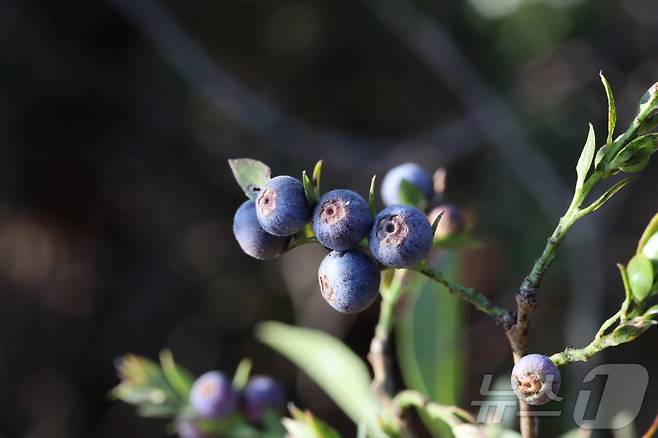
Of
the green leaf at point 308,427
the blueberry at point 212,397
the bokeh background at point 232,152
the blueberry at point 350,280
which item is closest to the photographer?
the blueberry at point 350,280

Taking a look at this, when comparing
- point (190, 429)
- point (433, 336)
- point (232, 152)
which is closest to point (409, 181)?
point (433, 336)

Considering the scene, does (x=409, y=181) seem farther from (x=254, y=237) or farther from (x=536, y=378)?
(x=536, y=378)

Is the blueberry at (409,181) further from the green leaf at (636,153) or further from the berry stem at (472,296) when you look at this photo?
the green leaf at (636,153)

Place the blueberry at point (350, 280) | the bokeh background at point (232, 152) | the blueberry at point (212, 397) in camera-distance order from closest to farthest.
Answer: the blueberry at point (350, 280) → the blueberry at point (212, 397) → the bokeh background at point (232, 152)

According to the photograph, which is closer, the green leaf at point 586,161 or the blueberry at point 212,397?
the green leaf at point 586,161

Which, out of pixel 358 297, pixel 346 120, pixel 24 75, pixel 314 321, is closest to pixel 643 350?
pixel 314 321

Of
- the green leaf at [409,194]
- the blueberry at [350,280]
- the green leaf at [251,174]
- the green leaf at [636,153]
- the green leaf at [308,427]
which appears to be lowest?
the green leaf at [308,427]

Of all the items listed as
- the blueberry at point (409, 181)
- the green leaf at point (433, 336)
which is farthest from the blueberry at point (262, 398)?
the blueberry at point (409, 181)

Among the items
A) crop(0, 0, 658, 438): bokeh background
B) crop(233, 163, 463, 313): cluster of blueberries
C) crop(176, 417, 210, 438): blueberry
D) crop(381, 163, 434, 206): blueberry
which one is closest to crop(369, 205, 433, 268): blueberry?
crop(233, 163, 463, 313): cluster of blueberries

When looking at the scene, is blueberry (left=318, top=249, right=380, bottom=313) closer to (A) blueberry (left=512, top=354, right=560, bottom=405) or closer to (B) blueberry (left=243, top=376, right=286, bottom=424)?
(A) blueberry (left=512, top=354, right=560, bottom=405)
